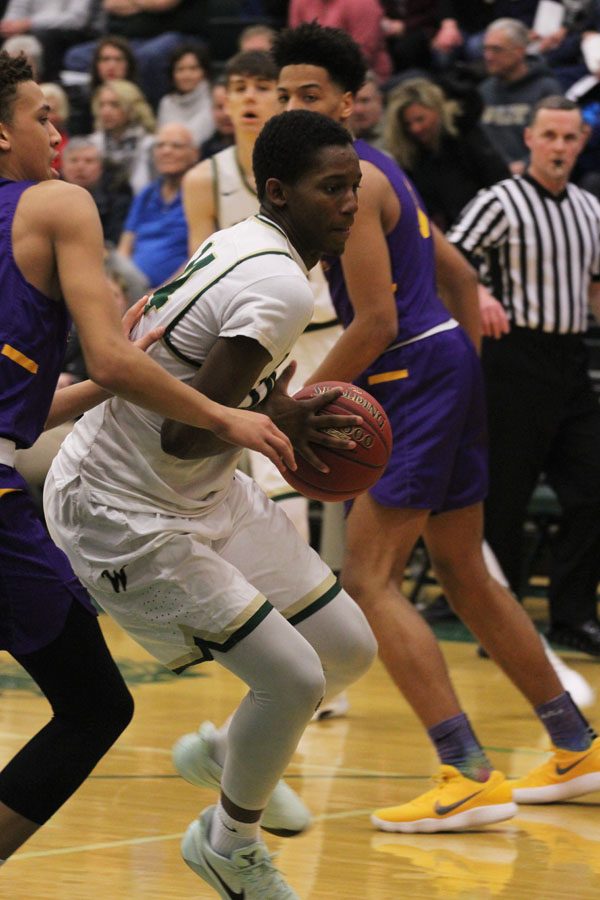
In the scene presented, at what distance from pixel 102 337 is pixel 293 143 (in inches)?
27.0

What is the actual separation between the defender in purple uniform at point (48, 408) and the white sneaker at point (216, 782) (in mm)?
523

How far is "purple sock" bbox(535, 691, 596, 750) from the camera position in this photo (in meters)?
4.75

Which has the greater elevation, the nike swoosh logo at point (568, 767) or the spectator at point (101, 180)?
the nike swoosh logo at point (568, 767)

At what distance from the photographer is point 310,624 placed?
3652 millimetres

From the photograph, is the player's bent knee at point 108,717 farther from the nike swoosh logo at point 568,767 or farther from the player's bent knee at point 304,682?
the nike swoosh logo at point 568,767

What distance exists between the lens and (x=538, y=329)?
7.15m

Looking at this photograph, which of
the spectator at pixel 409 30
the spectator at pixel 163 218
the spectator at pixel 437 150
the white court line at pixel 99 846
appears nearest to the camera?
the white court line at pixel 99 846

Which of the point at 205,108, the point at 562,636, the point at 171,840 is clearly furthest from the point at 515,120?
the point at 171,840

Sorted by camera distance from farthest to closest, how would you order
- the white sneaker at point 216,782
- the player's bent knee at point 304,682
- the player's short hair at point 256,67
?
the player's short hair at point 256,67, the white sneaker at point 216,782, the player's bent knee at point 304,682

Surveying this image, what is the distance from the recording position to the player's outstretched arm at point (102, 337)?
312 cm

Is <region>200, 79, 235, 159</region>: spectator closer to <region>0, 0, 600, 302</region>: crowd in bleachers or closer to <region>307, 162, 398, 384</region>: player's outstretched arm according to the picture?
<region>0, 0, 600, 302</region>: crowd in bleachers

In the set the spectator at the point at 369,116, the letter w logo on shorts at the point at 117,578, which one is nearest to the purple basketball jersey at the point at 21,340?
the letter w logo on shorts at the point at 117,578

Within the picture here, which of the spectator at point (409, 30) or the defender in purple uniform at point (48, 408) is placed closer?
the defender in purple uniform at point (48, 408)

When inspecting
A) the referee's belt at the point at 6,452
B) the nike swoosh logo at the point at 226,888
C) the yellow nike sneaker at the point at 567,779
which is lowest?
the yellow nike sneaker at the point at 567,779
